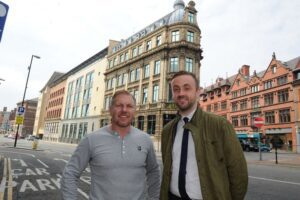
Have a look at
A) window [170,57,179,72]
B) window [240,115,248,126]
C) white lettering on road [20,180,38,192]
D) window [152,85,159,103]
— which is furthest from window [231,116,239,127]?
white lettering on road [20,180,38,192]

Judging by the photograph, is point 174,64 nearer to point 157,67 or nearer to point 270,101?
point 157,67

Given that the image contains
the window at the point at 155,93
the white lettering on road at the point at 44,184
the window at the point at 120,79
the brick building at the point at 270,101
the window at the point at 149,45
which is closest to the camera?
the white lettering on road at the point at 44,184

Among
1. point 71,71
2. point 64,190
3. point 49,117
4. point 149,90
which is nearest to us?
point 64,190

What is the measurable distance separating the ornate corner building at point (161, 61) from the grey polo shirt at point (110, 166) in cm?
2831

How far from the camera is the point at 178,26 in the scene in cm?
3216

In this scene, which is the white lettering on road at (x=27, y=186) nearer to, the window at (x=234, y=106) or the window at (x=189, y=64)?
the window at (x=189, y=64)

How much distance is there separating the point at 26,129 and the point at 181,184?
11658 cm

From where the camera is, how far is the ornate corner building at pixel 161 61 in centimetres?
3162

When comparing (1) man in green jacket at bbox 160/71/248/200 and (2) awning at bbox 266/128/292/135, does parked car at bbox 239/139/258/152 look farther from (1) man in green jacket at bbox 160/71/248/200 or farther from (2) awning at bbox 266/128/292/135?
(1) man in green jacket at bbox 160/71/248/200

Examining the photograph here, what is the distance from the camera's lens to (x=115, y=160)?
92.7 inches

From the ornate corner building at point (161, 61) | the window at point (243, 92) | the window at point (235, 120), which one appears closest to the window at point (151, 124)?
the ornate corner building at point (161, 61)

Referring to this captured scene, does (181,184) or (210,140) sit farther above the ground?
(210,140)

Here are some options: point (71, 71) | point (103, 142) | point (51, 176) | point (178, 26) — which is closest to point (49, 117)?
point (71, 71)

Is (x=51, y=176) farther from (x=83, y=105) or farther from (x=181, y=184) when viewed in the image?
(x=83, y=105)
